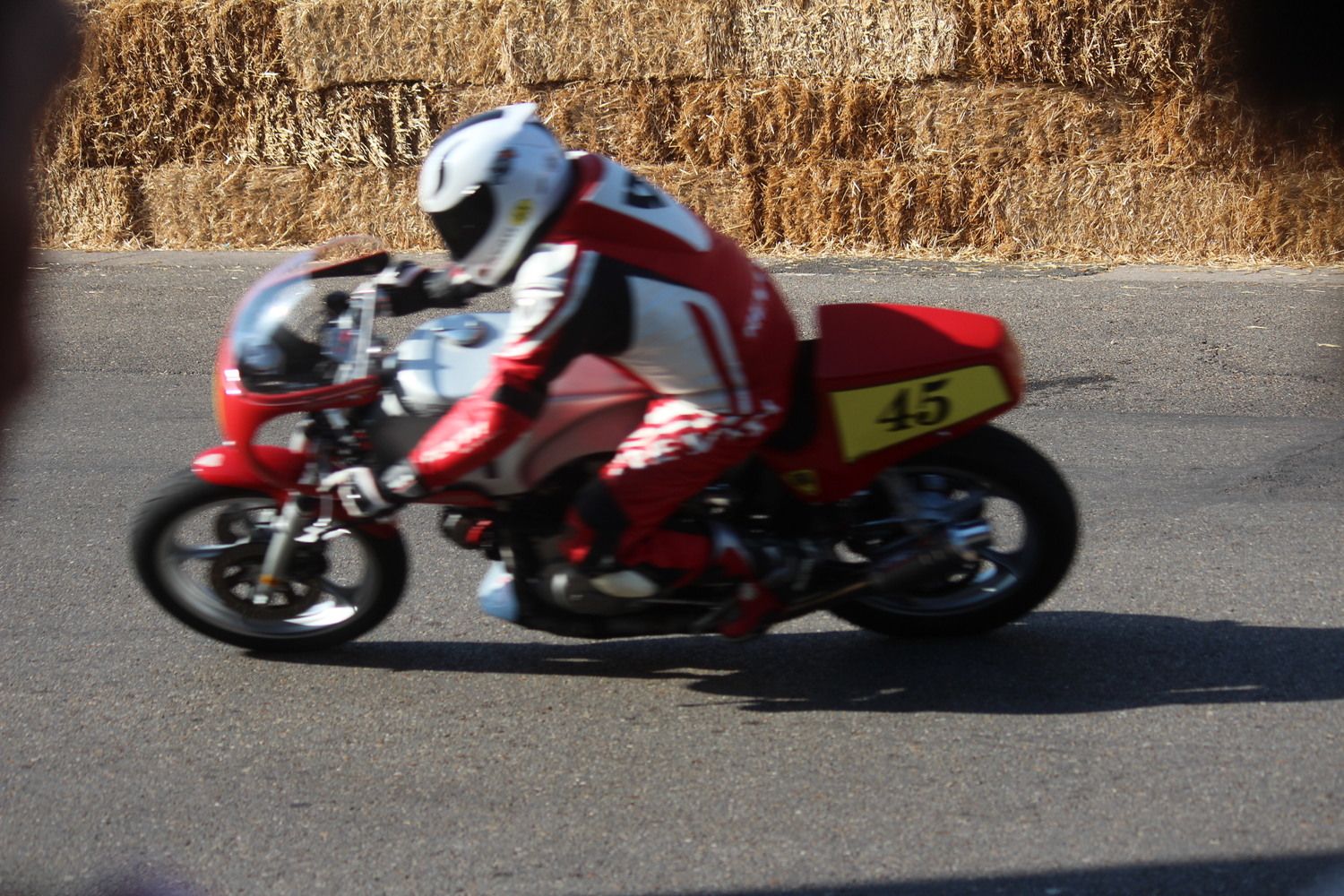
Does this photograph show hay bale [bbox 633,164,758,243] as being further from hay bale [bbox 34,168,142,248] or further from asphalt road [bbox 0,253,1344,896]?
asphalt road [bbox 0,253,1344,896]

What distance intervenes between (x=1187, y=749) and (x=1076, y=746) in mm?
244

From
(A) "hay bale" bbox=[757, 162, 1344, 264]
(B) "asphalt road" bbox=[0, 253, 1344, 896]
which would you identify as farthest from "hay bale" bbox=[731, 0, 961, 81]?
(B) "asphalt road" bbox=[0, 253, 1344, 896]

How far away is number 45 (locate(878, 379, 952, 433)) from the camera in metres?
3.53

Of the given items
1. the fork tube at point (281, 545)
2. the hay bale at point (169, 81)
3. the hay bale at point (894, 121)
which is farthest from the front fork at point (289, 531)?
the hay bale at point (169, 81)

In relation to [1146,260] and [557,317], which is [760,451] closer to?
[557,317]

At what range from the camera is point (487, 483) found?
360cm

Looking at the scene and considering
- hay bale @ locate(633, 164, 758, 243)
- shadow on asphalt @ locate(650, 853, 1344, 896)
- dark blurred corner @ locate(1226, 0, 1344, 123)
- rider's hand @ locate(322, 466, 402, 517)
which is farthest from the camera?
hay bale @ locate(633, 164, 758, 243)

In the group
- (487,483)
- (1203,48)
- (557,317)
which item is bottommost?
(487,483)

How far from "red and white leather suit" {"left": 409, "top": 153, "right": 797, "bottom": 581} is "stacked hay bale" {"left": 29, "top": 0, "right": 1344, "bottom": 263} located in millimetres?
6368

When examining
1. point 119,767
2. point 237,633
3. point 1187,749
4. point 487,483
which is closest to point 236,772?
point 119,767

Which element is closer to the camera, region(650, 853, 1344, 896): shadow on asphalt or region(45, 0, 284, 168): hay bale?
region(650, 853, 1344, 896): shadow on asphalt

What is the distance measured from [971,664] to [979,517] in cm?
38

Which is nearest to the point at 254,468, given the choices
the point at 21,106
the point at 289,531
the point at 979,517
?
the point at 289,531

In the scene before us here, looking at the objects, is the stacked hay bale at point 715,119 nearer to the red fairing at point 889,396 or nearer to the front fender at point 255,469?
the red fairing at point 889,396
